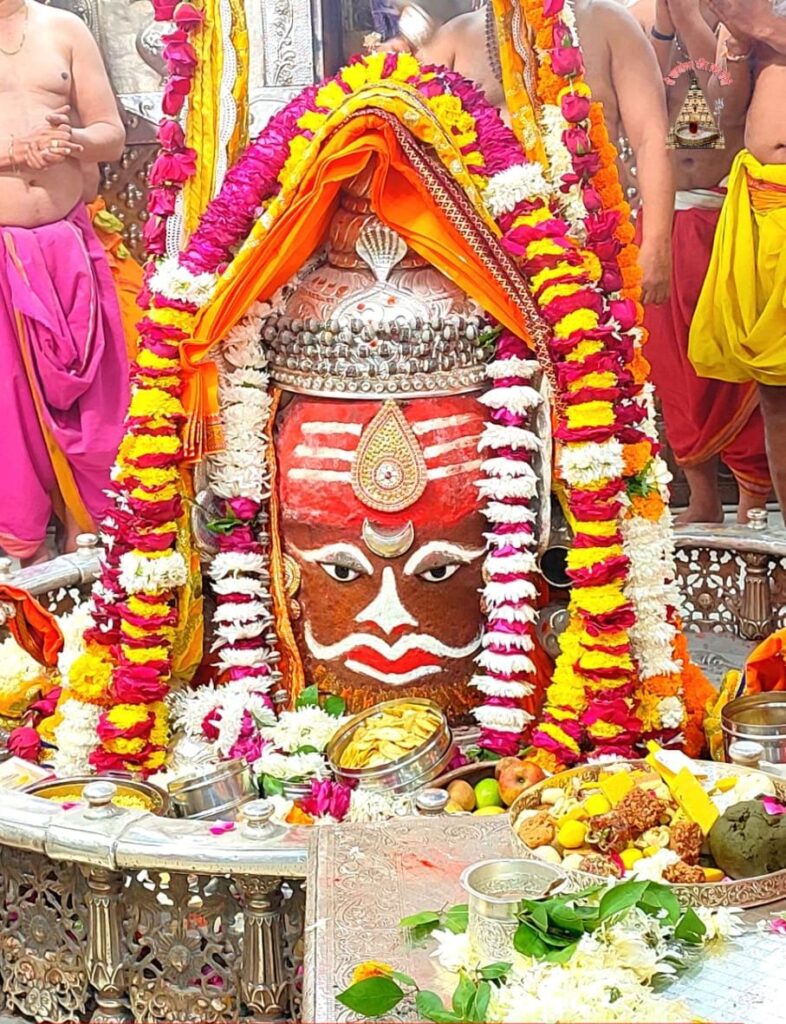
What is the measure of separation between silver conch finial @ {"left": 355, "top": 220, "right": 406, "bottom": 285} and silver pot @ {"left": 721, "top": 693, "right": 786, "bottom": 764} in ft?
5.51

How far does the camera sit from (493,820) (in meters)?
3.26

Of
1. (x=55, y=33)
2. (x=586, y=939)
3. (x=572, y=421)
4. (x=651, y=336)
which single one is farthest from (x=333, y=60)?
(x=586, y=939)

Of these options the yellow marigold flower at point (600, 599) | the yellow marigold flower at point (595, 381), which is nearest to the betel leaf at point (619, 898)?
the yellow marigold flower at point (600, 599)

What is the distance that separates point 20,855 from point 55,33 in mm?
4583

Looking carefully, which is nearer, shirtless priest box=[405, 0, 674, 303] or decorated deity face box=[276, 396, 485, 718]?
decorated deity face box=[276, 396, 485, 718]

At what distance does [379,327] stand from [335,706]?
1191 millimetres

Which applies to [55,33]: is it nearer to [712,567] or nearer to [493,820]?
[712,567]

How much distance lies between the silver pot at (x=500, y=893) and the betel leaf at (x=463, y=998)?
8 cm

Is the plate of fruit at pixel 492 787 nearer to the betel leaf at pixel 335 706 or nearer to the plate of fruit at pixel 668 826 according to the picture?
the betel leaf at pixel 335 706

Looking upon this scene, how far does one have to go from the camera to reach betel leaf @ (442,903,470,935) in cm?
264

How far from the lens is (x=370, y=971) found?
8.18ft

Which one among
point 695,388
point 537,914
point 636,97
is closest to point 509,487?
point 537,914

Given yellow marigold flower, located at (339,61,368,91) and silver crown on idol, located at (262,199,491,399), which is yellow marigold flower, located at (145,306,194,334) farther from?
yellow marigold flower, located at (339,61,368,91)


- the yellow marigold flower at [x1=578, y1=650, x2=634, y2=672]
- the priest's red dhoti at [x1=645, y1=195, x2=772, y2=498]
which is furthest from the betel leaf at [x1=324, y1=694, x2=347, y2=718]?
the priest's red dhoti at [x1=645, y1=195, x2=772, y2=498]
